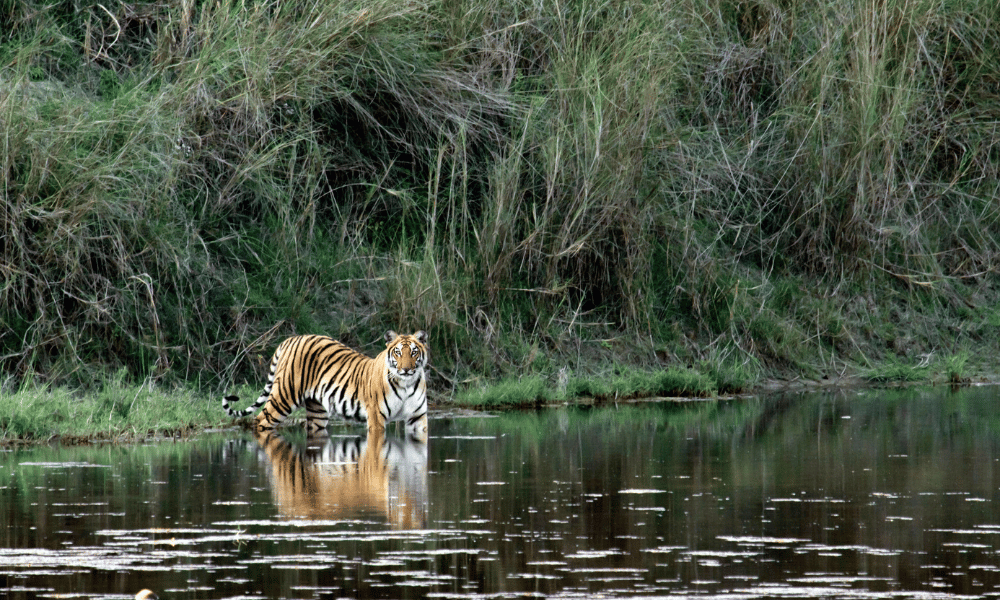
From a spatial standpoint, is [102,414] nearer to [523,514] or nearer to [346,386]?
[346,386]

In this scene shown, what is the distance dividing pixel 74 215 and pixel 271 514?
217 inches

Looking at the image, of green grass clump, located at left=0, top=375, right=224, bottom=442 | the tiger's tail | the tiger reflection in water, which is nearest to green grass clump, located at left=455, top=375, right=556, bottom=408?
the tiger's tail

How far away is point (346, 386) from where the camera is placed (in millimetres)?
11977

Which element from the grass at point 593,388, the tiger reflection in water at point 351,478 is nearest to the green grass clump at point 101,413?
the tiger reflection in water at point 351,478

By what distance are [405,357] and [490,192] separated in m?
3.61

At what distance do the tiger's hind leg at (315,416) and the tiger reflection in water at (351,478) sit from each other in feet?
1.40

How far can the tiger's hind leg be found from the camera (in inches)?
477

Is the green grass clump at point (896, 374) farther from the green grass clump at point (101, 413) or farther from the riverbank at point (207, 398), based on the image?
the green grass clump at point (101, 413)

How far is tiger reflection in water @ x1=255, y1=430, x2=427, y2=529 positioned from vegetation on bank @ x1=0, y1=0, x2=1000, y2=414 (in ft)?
7.87

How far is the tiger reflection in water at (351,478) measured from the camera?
7988 mm

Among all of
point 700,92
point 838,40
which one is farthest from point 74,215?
point 838,40

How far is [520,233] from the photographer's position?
15078 mm

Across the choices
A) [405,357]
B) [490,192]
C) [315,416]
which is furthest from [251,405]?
[490,192]

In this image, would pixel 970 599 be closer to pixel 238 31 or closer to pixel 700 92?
pixel 238 31
